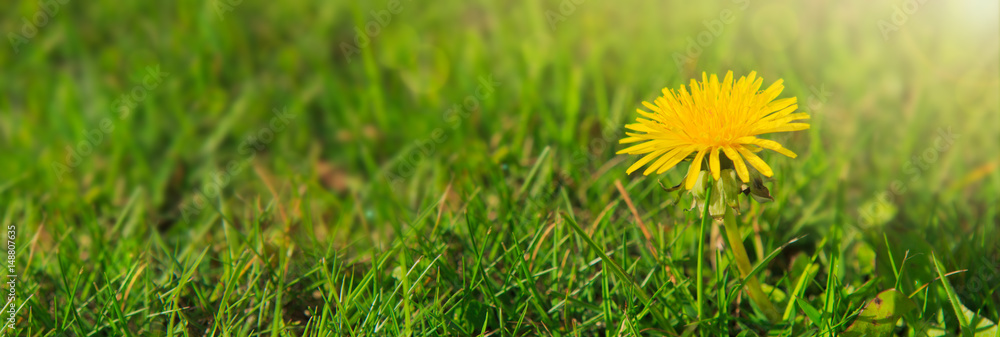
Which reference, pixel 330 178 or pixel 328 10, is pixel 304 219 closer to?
pixel 330 178

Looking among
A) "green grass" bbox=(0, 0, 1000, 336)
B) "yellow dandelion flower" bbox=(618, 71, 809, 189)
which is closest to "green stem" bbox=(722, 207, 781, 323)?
"green grass" bbox=(0, 0, 1000, 336)

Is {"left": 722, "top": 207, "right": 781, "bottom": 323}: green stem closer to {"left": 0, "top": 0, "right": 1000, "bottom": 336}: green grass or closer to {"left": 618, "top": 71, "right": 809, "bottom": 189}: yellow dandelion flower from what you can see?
{"left": 0, "top": 0, "right": 1000, "bottom": 336}: green grass

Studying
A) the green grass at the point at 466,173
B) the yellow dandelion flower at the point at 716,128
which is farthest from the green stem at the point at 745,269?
the yellow dandelion flower at the point at 716,128

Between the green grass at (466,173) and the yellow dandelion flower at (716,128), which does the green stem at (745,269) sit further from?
the yellow dandelion flower at (716,128)

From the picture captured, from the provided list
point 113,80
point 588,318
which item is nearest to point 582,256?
point 588,318

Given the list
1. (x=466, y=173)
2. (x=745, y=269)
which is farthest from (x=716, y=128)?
(x=466, y=173)
